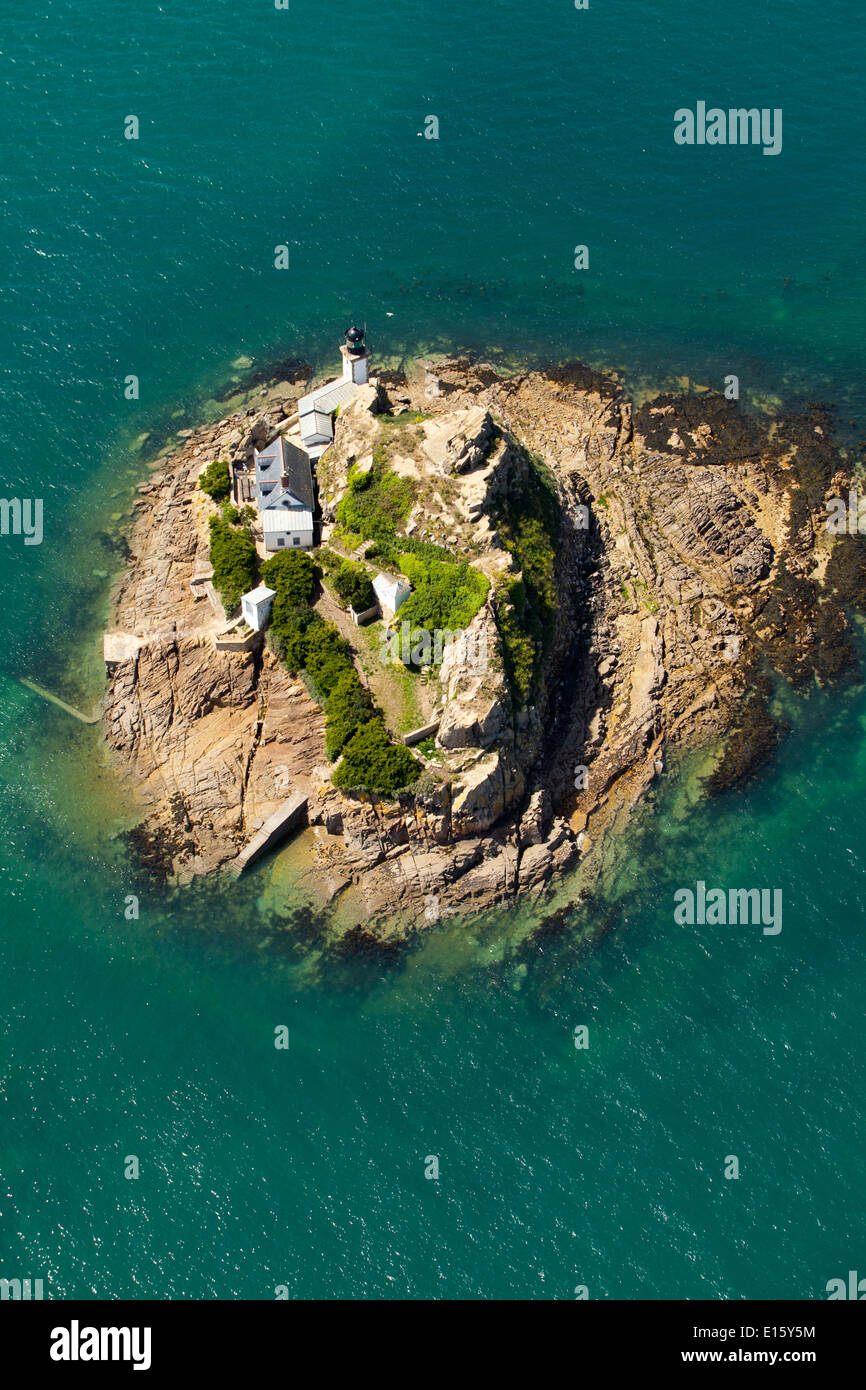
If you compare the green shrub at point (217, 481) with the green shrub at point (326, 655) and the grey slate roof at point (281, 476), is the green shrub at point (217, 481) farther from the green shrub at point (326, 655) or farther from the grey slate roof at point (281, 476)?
the green shrub at point (326, 655)

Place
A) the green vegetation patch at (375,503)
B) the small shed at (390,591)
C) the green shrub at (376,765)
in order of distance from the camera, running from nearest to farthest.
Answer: the green shrub at (376,765) → the small shed at (390,591) → the green vegetation patch at (375,503)

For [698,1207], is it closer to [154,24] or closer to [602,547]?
[602,547]

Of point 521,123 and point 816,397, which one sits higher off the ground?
point 521,123

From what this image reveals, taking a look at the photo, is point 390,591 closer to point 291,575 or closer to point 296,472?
point 291,575

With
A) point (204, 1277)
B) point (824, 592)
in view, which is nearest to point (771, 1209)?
point (204, 1277)

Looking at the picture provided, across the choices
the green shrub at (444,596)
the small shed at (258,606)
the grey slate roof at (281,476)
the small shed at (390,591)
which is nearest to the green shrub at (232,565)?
the small shed at (258,606)

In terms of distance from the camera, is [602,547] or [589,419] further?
[589,419]

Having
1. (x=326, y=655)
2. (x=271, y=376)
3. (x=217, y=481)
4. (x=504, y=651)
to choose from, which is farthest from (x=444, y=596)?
(x=271, y=376)
